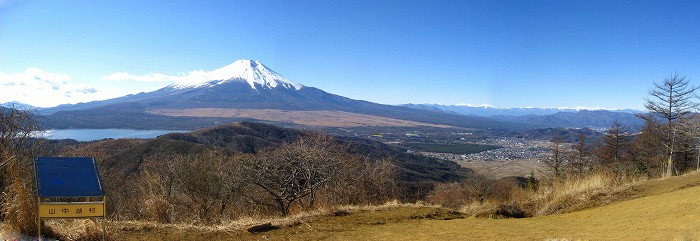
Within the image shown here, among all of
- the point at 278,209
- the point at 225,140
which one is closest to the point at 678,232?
the point at 278,209

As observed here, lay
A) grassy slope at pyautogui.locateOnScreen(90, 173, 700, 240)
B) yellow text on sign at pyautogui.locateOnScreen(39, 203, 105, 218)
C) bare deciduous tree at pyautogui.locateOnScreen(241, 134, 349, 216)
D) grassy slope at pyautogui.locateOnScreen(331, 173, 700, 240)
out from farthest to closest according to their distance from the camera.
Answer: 1. bare deciduous tree at pyautogui.locateOnScreen(241, 134, 349, 216)
2. grassy slope at pyautogui.locateOnScreen(90, 173, 700, 240)
3. grassy slope at pyautogui.locateOnScreen(331, 173, 700, 240)
4. yellow text on sign at pyautogui.locateOnScreen(39, 203, 105, 218)

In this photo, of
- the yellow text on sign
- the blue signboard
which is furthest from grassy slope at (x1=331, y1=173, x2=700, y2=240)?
the blue signboard

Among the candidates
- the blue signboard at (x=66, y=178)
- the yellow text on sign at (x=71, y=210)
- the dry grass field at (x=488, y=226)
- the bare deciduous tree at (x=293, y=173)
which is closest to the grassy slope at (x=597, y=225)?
the dry grass field at (x=488, y=226)

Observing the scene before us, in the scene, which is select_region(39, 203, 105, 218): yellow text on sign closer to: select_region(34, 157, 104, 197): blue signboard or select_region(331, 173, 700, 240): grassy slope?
select_region(34, 157, 104, 197): blue signboard

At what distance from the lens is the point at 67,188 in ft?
20.4

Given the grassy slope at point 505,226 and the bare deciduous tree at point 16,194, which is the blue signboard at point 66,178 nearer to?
the bare deciduous tree at point 16,194

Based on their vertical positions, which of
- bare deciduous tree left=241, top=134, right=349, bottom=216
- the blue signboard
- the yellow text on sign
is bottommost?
bare deciduous tree left=241, top=134, right=349, bottom=216

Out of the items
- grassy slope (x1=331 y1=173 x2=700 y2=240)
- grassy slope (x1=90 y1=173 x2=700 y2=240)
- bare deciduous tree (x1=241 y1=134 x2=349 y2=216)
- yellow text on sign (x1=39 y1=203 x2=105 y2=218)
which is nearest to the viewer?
yellow text on sign (x1=39 y1=203 x2=105 y2=218)

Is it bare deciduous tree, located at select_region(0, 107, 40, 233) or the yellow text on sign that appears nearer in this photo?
the yellow text on sign

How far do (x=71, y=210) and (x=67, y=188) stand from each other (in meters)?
0.34

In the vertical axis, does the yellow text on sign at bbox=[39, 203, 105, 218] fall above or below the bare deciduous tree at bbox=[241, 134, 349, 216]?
above

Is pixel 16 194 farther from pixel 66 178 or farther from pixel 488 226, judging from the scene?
pixel 488 226

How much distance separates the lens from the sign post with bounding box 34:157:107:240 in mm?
6062

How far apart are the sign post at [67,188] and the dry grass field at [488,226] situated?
3.33ft
